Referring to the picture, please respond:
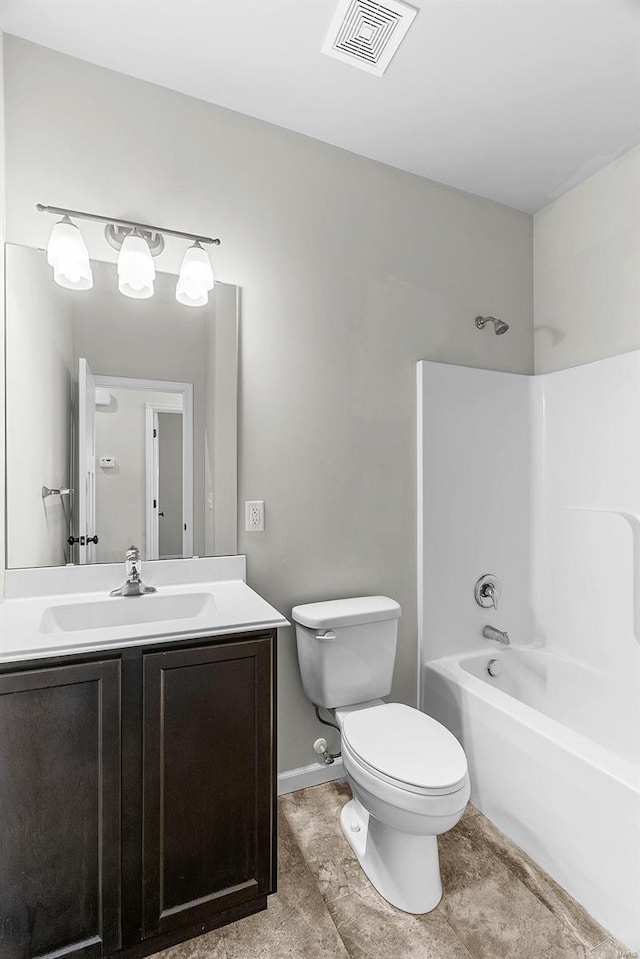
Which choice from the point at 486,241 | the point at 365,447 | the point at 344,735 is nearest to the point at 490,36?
the point at 486,241

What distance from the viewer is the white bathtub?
1387 mm

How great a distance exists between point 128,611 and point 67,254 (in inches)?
43.8

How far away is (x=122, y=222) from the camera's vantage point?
1644 millimetres

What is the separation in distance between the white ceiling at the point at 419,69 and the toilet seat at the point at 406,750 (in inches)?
85.1

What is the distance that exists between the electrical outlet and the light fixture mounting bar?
0.93 metres

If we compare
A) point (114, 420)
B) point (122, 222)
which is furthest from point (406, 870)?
point (122, 222)

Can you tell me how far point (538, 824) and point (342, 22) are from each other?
101 inches

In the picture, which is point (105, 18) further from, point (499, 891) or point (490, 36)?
point (499, 891)

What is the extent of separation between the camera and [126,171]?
1724 mm

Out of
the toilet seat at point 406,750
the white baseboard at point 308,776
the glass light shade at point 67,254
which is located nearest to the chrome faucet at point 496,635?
the toilet seat at point 406,750

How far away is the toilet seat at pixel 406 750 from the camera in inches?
53.4

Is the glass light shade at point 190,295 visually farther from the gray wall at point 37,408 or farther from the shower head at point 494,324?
the shower head at point 494,324

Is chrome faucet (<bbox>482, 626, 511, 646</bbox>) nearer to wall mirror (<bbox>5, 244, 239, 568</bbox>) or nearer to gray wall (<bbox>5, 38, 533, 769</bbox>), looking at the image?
gray wall (<bbox>5, 38, 533, 769</bbox>)

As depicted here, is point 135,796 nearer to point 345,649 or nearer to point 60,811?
point 60,811
